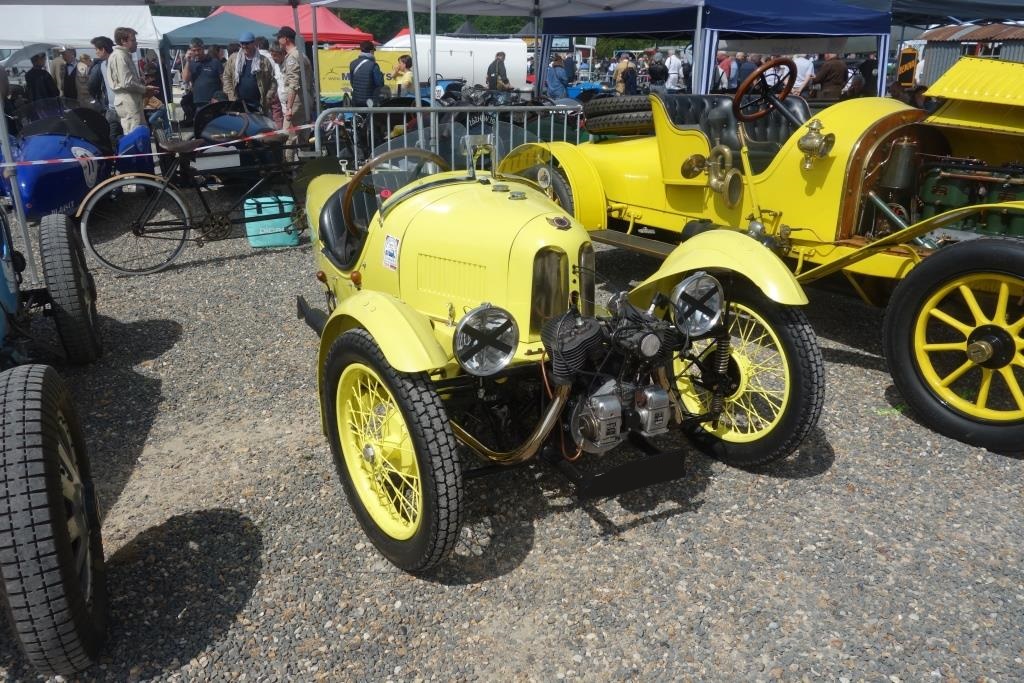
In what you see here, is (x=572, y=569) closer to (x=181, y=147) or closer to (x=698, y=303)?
(x=698, y=303)

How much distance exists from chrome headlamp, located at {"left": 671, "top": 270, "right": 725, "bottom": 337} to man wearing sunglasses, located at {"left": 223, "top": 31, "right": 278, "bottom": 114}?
9.66m

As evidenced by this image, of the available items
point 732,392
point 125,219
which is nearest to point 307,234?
point 125,219

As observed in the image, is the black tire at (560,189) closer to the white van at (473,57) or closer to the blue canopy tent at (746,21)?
the blue canopy tent at (746,21)

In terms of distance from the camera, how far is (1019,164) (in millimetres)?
4223

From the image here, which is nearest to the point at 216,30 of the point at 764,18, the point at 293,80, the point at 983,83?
the point at 293,80

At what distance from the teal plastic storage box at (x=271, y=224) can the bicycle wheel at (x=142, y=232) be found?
61 centimetres

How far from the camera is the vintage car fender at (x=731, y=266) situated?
3.00 meters

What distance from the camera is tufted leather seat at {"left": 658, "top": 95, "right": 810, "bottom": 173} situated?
17.6 feet

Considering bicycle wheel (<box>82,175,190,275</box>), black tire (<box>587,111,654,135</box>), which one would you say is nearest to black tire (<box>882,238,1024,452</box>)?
black tire (<box>587,111,654,135</box>)

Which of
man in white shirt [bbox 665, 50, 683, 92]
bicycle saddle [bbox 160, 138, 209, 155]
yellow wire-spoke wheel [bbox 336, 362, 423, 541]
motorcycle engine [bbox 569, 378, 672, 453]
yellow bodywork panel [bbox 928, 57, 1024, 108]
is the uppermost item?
man in white shirt [bbox 665, 50, 683, 92]

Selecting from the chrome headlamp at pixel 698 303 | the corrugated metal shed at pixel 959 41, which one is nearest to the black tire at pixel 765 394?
the chrome headlamp at pixel 698 303

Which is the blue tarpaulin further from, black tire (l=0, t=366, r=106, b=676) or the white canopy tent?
the white canopy tent

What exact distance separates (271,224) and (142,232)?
116 centimetres

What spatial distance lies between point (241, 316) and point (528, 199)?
9.72ft
